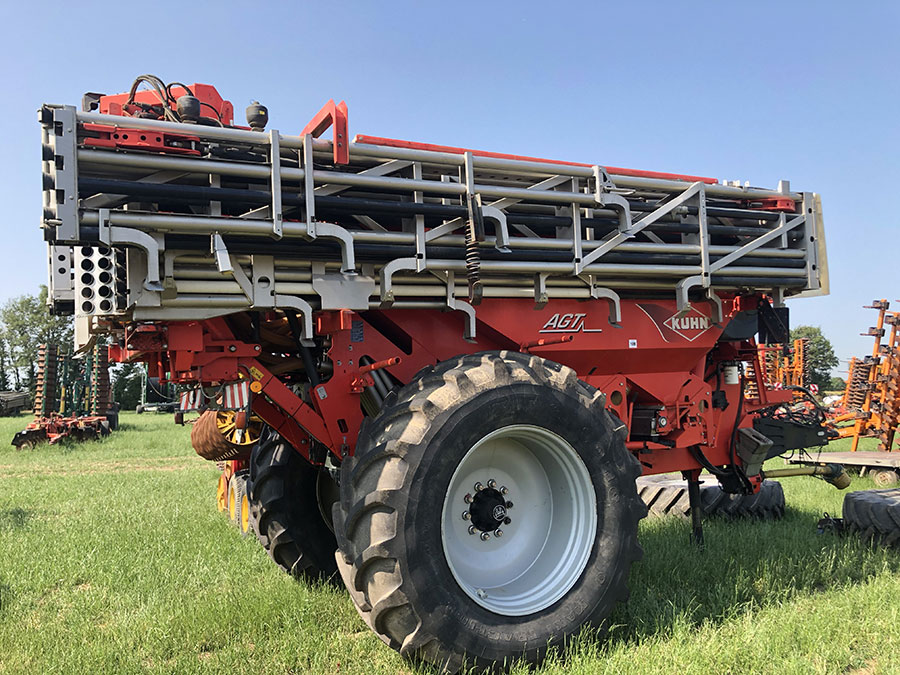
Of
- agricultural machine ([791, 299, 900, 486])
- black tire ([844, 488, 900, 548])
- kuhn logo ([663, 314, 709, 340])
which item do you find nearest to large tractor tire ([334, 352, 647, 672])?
kuhn logo ([663, 314, 709, 340])

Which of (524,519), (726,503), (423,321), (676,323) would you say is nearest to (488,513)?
(524,519)

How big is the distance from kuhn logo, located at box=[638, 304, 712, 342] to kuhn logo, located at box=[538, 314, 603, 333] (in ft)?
1.69

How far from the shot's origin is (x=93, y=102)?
468 centimetres

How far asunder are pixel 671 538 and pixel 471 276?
141 inches

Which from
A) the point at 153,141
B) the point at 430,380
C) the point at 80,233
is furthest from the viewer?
the point at 430,380

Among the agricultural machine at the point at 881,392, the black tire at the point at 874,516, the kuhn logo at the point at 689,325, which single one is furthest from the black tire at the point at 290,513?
the agricultural machine at the point at 881,392

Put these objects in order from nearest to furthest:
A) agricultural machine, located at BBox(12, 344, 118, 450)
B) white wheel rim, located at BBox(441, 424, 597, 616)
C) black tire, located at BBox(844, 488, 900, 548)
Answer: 1. white wheel rim, located at BBox(441, 424, 597, 616)
2. black tire, located at BBox(844, 488, 900, 548)
3. agricultural machine, located at BBox(12, 344, 118, 450)

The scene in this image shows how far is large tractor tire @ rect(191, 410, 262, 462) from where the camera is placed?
5.24 meters

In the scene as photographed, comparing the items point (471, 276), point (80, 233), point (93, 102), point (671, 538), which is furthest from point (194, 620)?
point (671, 538)

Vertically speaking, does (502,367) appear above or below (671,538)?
above

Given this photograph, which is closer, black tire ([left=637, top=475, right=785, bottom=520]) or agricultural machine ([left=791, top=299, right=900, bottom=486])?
black tire ([left=637, top=475, right=785, bottom=520])

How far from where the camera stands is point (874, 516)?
6.01 meters

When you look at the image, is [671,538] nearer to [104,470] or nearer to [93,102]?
[93,102]

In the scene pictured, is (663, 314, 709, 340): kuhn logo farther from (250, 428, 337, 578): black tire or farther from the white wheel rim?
(250, 428, 337, 578): black tire
